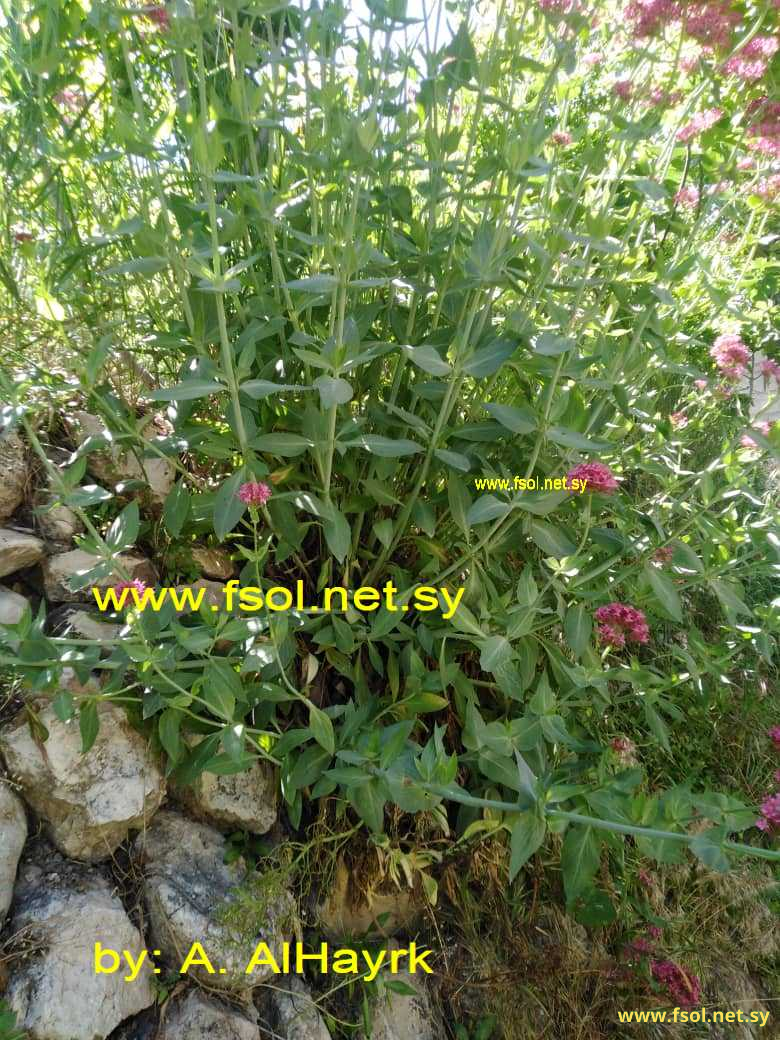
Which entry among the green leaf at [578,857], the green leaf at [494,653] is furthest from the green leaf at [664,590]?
the green leaf at [578,857]

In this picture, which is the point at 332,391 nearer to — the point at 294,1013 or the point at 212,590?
the point at 212,590

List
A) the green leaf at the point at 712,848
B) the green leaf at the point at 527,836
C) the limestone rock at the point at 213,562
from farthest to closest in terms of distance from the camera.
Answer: the limestone rock at the point at 213,562 < the green leaf at the point at 527,836 < the green leaf at the point at 712,848

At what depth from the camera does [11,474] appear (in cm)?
191

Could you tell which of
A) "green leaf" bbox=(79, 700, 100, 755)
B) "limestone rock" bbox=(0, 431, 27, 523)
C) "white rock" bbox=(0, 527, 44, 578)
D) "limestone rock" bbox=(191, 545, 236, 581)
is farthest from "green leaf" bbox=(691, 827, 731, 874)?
"limestone rock" bbox=(0, 431, 27, 523)

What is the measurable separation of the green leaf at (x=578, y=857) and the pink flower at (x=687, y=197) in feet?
4.74

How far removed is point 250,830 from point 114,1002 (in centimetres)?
44

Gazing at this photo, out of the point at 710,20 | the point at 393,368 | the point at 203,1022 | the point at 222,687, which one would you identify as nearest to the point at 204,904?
the point at 203,1022

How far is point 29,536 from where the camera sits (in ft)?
6.11

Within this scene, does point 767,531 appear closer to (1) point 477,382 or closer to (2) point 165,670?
(1) point 477,382

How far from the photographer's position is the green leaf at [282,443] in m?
1.62

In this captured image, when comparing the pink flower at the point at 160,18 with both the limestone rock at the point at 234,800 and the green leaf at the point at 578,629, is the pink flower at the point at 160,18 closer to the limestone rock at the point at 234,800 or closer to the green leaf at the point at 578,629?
the green leaf at the point at 578,629

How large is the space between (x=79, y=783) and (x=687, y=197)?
6.46ft

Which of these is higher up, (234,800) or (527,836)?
(527,836)

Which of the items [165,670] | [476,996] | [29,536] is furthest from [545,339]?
[476,996]
